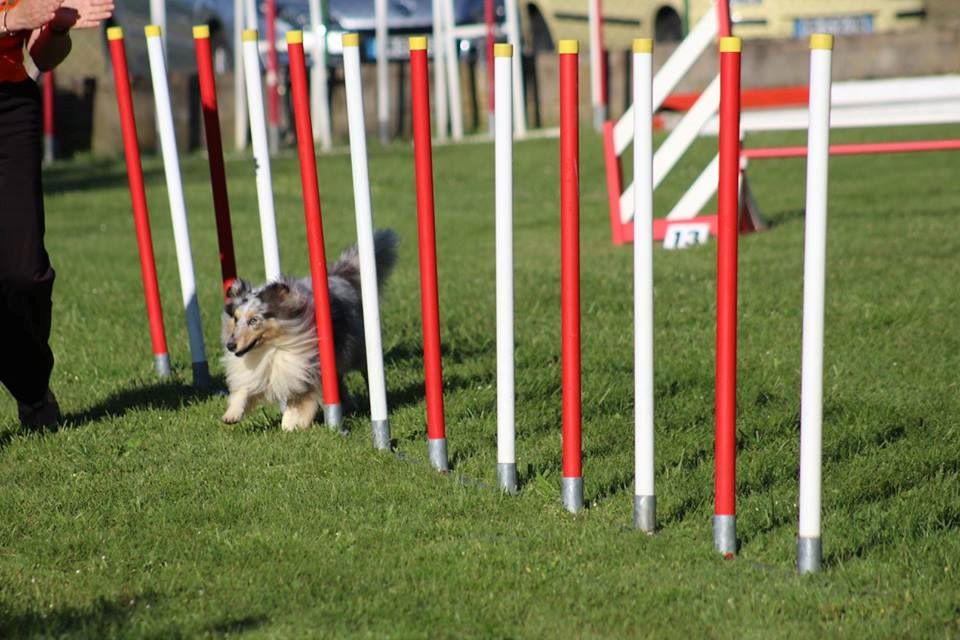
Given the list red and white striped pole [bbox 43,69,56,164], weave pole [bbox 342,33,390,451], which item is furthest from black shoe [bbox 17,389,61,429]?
red and white striped pole [bbox 43,69,56,164]

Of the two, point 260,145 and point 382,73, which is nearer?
point 260,145

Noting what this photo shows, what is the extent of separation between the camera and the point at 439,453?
18.3 feet

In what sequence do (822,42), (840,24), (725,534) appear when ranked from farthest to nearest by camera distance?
(840,24) < (725,534) < (822,42)

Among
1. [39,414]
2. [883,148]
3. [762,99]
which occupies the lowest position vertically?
[762,99]

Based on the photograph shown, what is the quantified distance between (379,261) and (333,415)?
1002 mm

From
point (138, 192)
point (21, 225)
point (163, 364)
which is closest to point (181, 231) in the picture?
point (138, 192)

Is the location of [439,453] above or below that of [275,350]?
below

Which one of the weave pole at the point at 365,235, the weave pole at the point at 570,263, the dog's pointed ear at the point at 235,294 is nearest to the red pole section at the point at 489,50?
the dog's pointed ear at the point at 235,294

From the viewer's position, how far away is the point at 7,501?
5.22m

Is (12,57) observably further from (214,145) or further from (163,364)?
(163,364)

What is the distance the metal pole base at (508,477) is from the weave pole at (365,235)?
2.50 ft

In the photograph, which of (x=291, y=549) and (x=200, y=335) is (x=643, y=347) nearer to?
(x=291, y=549)

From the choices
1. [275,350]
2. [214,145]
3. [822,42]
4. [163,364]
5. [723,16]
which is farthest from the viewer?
[723,16]

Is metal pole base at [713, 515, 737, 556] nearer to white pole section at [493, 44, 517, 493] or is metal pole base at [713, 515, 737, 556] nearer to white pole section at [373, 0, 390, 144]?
white pole section at [493, 44, 517, 493]
